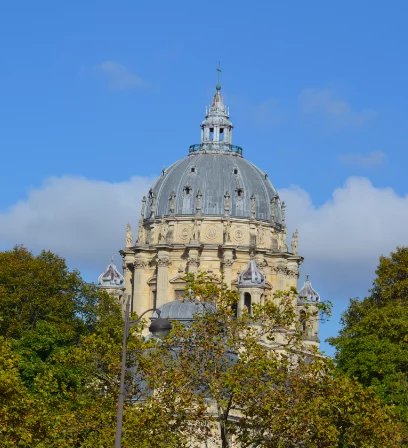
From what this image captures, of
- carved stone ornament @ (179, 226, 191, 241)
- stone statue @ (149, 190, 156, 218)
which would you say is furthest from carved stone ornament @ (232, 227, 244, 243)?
stone statue @ (149, 190, 156, 218)

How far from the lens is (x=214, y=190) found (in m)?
146

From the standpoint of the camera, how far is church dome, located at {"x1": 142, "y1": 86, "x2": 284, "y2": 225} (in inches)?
5728

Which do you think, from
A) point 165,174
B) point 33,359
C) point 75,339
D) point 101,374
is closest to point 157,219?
point 165,174

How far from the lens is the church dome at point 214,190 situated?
477ft

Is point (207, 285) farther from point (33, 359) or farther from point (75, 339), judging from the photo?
point (75, 339)

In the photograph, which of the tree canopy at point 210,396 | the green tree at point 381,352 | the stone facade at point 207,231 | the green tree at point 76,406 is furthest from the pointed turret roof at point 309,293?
the tree canopy at point 210,396

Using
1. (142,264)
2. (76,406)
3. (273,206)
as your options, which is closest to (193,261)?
(142,264)

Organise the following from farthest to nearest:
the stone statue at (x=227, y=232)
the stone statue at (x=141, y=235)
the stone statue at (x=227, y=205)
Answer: the stone statue at (x=141, y=235)
the stone statue at (x=227, y=205)
the stone statue at (x=227, y=232)

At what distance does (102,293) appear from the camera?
132750 millimetres

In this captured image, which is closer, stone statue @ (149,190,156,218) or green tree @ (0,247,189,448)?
green tree @ (0,247,189,448)

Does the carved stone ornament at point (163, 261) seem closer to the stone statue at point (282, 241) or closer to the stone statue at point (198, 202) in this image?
the stone statue at point (198, 202)

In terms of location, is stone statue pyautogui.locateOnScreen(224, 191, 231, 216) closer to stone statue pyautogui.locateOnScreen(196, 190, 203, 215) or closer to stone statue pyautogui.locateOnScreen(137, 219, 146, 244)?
stone statue pyautogui.locateOnScreen(196, 190, 203, 215)

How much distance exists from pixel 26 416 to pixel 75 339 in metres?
54.1

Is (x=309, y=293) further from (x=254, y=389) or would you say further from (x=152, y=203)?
(x=254, y=389)
